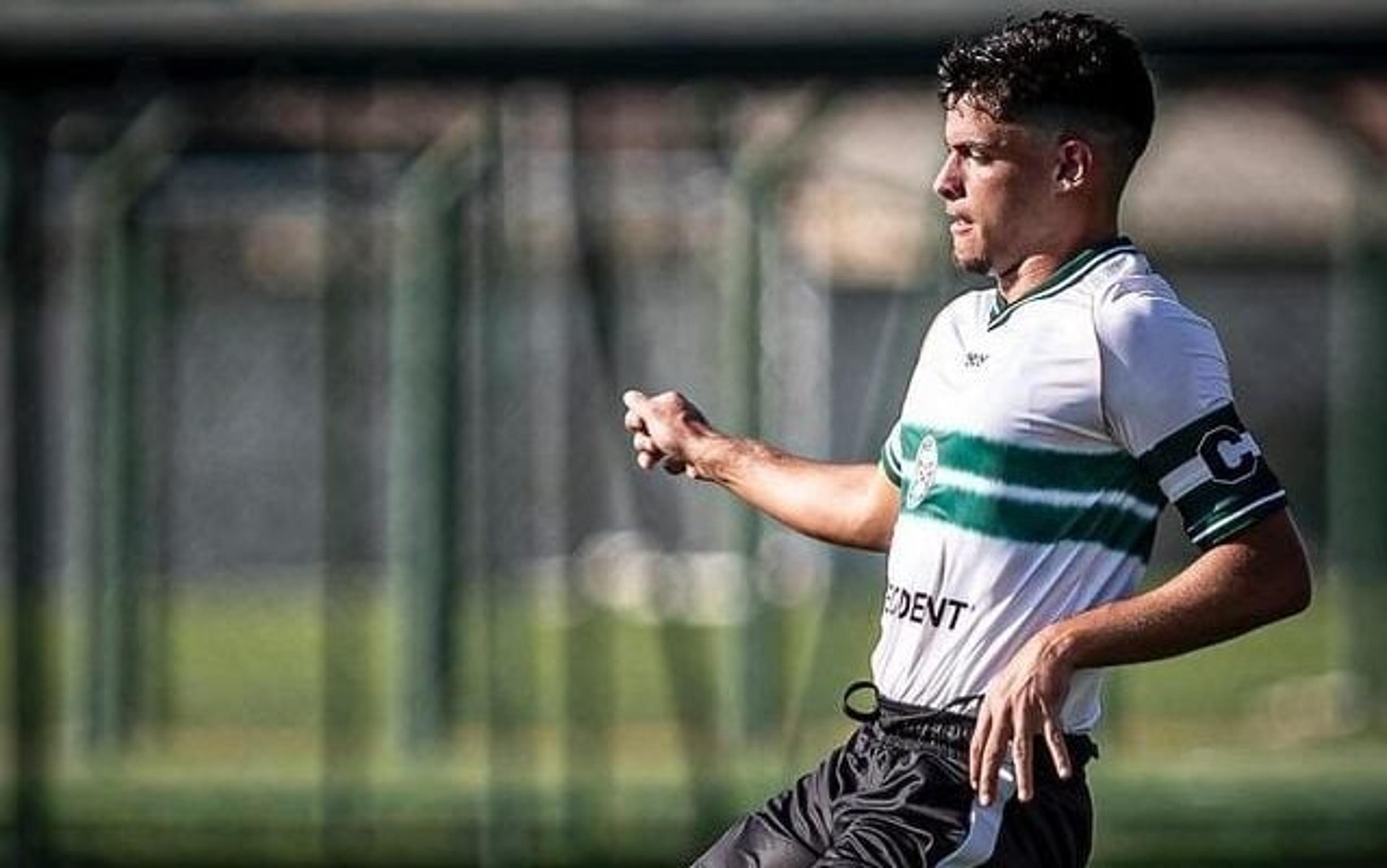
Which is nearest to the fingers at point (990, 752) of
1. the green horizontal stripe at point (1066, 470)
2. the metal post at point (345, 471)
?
the green horizontal stripe at point (1066, 470)

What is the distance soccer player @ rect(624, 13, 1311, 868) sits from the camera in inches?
202

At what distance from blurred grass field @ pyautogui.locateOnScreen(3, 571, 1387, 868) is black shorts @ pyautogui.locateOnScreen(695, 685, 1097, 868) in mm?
5930

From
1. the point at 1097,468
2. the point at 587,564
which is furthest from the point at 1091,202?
the point at 587,564

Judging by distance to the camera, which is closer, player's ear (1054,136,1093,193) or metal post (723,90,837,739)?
player's ear (1054,136,1093,193)

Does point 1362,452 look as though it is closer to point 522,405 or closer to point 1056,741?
point 522,405

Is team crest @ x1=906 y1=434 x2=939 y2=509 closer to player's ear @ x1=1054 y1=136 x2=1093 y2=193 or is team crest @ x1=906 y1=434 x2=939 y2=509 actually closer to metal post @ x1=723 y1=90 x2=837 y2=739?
player's ear @ x1=1054 y1=136 x2=1093 y2=193

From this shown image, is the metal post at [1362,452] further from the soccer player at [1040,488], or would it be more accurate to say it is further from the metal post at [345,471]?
the soccer player at [1040,488]

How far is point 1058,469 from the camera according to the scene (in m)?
5.25

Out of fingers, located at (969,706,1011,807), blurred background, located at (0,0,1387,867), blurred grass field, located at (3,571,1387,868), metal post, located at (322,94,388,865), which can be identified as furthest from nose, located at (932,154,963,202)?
blurred grass field, located at (3,571,1387,868)

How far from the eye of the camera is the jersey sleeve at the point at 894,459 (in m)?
5.54

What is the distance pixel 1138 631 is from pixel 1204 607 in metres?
0.10

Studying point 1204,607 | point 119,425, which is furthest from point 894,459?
point 119,425

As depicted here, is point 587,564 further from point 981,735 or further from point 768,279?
point 981,735

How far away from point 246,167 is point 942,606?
31.2 feet
